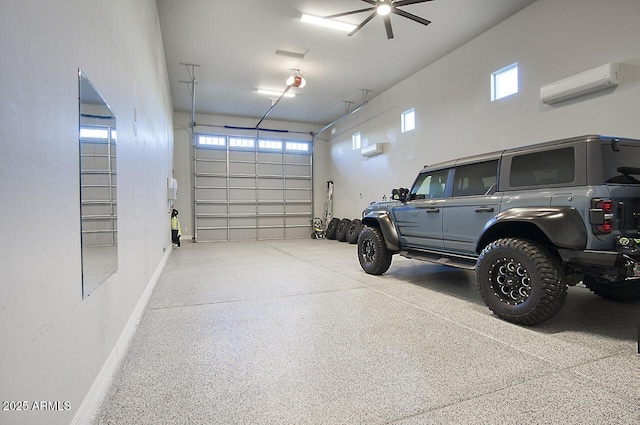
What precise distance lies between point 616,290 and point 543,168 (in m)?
1.83

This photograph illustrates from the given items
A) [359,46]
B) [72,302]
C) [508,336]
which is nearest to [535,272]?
[508,336]

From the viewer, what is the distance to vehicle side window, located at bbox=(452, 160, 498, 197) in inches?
148

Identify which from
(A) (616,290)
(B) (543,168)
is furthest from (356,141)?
(A) (616,290)

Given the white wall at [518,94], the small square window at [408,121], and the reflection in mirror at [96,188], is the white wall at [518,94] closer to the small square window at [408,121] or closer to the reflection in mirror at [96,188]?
the small square window at [408,121]

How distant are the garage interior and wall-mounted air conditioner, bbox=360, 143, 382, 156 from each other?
1.63 m

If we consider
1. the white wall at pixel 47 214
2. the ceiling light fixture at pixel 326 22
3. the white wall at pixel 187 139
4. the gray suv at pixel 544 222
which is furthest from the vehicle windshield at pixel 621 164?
the white wall at pixel 187 139

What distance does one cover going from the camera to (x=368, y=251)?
5582 mm

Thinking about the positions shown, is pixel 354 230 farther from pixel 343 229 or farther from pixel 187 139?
pixel 187 139

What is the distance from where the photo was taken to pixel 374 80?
903 centimetres

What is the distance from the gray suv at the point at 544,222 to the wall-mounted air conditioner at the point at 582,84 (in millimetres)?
2129

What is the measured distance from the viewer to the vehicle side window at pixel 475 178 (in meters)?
3.77

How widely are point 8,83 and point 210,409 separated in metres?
1.75

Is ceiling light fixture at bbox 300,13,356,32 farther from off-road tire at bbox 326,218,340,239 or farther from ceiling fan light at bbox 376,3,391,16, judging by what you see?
off-road tire at bbox 326,218,340,239

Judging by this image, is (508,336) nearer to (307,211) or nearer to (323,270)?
(323,270)
